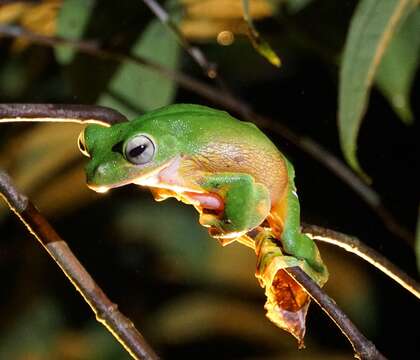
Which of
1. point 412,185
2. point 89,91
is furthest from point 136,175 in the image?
point 412,185

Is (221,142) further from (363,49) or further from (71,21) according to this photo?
(71,21)

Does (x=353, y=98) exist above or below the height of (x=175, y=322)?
above

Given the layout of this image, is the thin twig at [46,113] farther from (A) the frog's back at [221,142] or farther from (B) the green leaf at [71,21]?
(B) the green leaf at [71,21]

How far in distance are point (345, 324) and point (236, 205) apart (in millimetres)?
149

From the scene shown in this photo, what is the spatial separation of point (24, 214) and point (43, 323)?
5.86ft

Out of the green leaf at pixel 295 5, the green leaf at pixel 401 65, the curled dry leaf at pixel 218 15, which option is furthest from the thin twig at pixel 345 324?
the curled dry leaf at pixel 218 15

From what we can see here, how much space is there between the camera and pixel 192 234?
7.84 feet

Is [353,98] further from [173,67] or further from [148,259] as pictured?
[148,259]

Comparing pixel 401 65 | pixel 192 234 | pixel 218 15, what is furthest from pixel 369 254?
pixel 192 234

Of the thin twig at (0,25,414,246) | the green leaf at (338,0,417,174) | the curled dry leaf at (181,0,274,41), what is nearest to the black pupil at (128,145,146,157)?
the green leaf at (338,0,417,174)

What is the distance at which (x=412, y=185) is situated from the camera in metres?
1.99

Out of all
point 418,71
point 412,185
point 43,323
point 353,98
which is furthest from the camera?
point 43,323

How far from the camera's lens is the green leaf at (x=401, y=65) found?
4.21ft

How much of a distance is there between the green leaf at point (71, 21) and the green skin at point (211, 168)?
72 cm
